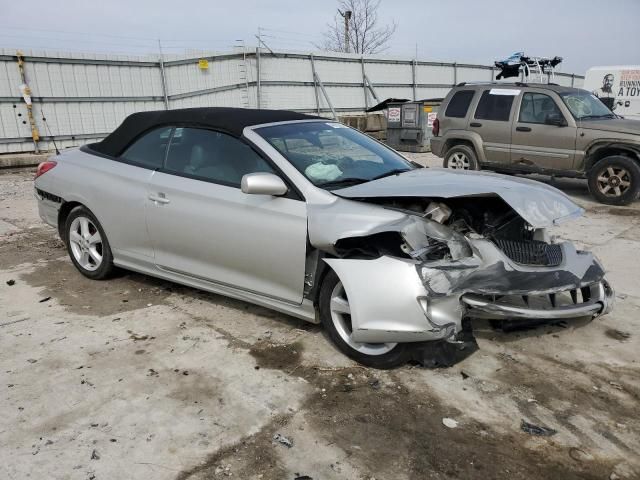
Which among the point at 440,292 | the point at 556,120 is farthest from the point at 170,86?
the point at 440,292

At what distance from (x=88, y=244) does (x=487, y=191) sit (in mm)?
3596

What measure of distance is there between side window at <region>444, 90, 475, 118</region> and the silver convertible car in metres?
5.71

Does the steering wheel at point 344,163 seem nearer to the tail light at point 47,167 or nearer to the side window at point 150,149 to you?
the side window at point 150,149

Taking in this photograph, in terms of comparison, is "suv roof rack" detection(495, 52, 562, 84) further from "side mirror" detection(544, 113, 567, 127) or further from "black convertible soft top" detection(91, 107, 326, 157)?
"black convertible soft top" detection(91, 107, 326, 157)

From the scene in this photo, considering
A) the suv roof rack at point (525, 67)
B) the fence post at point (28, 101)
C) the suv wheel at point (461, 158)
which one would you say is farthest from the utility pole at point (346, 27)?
the suv wheel at point (461, 158)

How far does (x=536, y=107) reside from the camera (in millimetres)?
8930

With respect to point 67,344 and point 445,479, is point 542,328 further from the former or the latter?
point 67,344

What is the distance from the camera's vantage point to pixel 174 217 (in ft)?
13.4

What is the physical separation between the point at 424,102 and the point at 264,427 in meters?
13.5

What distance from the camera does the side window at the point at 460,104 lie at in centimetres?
978

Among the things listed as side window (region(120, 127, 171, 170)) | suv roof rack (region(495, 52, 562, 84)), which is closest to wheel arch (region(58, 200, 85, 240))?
side window (region(120, 127, 171, 170))

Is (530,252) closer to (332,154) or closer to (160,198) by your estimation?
(332,154)

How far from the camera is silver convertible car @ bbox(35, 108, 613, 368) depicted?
3.12 meters

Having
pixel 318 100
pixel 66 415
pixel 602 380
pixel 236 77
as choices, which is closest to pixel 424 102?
pixel 318 100
